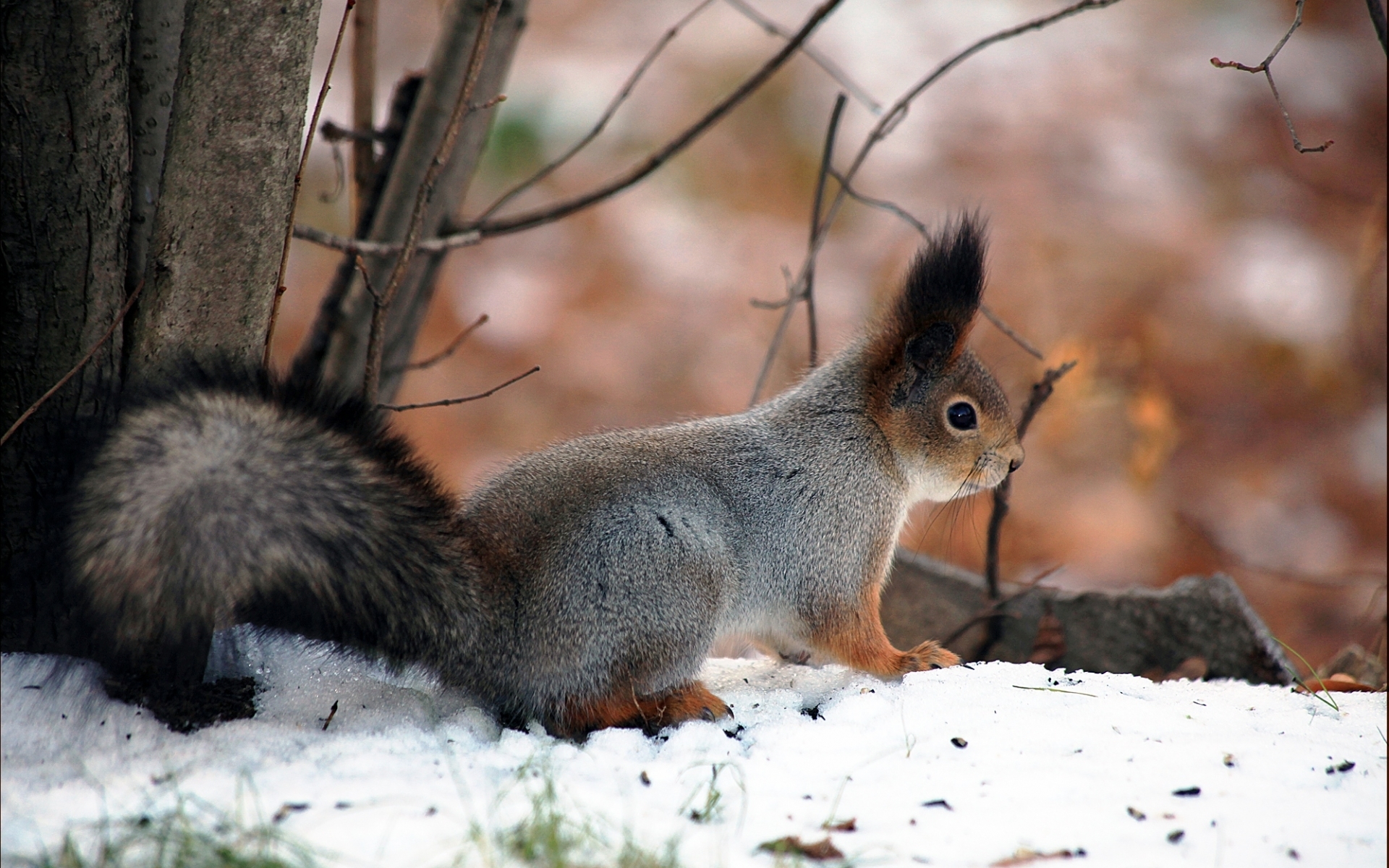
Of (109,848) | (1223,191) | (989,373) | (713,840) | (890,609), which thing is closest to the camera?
(109,848)

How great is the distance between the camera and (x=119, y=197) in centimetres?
193

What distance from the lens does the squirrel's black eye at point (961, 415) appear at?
2.61 metres

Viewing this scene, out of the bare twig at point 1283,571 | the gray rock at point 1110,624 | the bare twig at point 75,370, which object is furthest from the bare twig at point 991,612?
the bare twig at point 75,370

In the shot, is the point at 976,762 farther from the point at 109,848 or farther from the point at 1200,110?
the point at 1200,110

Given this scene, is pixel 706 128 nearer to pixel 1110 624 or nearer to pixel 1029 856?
pixel 1110 624

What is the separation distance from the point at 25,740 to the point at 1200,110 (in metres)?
7.68

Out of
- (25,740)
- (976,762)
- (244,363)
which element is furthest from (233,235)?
(976,762)

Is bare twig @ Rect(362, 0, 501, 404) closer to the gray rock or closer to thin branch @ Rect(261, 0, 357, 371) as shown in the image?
thin branch @ Rect(261, 0, 357, 371)

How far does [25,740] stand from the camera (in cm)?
170

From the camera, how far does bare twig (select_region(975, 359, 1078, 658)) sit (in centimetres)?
307

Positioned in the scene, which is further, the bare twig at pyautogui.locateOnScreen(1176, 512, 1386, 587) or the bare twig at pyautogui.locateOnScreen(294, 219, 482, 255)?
the bare twig at pyautogui.locateOnScreen(1176, 512, 1386, 587)

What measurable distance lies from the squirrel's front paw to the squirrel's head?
38 centimetres

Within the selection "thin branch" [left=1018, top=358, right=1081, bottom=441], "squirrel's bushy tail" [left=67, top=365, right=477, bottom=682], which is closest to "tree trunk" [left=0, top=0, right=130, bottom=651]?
"squirrel's bushy tail" [left=67, top=365, right=477, bottom=682]

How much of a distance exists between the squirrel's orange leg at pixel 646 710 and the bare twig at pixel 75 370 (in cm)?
106
